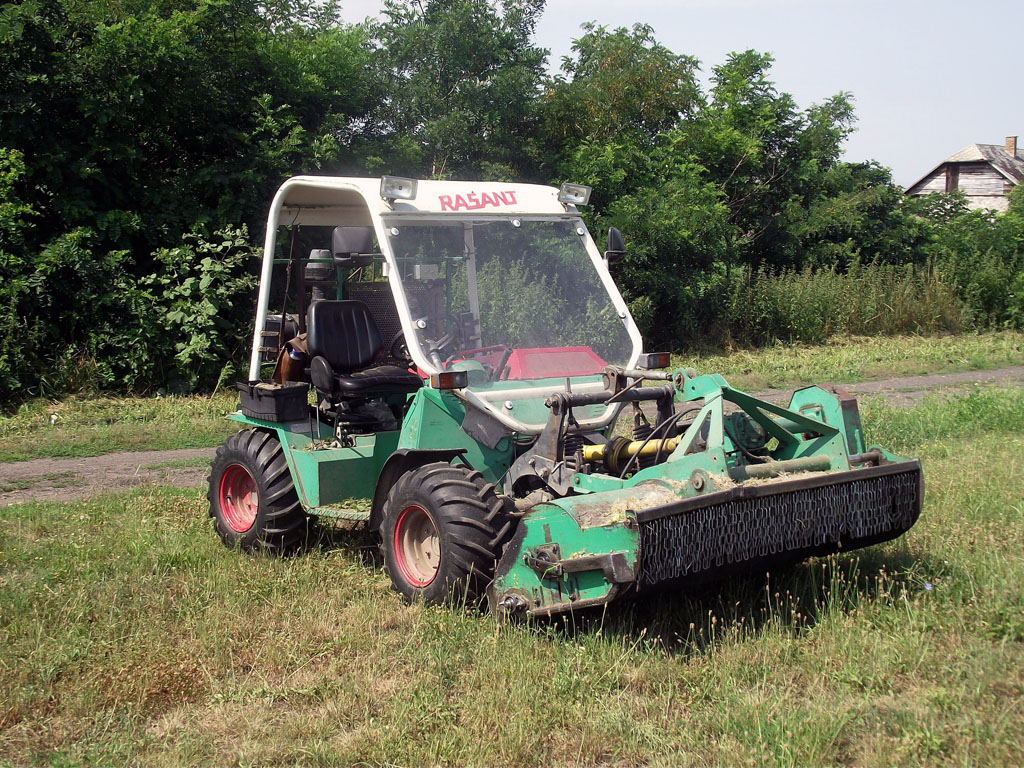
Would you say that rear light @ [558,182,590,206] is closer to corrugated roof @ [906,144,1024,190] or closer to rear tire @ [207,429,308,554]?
rear tire @ [207,429,308,554]

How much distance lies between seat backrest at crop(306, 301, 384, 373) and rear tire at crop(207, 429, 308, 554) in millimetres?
679

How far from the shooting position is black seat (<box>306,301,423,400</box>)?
6.16m

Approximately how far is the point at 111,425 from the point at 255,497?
18.5ft

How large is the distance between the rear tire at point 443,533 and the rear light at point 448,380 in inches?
17.6

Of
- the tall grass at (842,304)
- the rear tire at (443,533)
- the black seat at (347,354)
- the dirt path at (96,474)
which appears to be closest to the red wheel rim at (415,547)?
the rear tire at (443,533)

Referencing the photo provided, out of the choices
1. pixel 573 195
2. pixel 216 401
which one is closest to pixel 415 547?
pixel 573 195

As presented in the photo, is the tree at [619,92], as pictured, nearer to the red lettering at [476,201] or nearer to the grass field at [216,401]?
the grass field at [216,401]

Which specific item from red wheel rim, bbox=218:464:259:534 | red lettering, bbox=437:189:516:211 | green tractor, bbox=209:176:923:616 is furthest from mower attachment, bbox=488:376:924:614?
red wheel rim, bbox=218:464:259:534

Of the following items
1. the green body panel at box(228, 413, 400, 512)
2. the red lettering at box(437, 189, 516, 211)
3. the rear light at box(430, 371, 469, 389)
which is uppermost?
the red lettering at box(437, 189, 516, 211)

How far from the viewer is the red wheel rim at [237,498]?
6672 mm

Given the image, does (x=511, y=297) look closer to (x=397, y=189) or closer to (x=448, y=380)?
(x=397, y=189)

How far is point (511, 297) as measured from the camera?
20.3 ft

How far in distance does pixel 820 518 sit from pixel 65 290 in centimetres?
1036

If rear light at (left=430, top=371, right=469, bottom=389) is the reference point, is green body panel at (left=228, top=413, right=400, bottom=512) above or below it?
below
